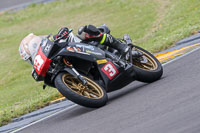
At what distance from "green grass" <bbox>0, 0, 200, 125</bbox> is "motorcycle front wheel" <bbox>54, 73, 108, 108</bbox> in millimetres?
2061

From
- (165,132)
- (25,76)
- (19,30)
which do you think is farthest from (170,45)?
(19,30)

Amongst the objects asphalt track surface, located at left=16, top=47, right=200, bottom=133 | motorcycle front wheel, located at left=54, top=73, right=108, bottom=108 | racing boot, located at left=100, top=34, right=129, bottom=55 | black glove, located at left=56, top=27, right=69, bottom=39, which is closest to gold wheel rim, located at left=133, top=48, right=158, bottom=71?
asphalt track surface, located at left=16, top=47, right=200, bottom=133

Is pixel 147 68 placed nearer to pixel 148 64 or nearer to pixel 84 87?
pixel 148 64

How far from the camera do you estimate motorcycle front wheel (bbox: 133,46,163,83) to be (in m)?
7.77

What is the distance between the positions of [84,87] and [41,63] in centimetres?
73

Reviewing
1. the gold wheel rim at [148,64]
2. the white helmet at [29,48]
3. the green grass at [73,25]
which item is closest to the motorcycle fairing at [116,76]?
the gold wheel rim at [148,64]

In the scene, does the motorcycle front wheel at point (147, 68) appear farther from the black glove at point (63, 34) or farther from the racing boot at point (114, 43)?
the black glove at point (63, 34)

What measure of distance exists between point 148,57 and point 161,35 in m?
6.10

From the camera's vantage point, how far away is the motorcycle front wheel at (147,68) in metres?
7.77

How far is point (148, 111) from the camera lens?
5.82 m

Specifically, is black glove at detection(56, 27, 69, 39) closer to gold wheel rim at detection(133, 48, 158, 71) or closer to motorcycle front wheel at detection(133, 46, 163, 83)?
motorcycle front wheel at detection(133, 46, 163, 83)

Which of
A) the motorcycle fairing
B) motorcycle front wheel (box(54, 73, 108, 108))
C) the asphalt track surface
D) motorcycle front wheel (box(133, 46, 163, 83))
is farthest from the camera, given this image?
motorcycle front wheel (box(133, 46, 163, 83))

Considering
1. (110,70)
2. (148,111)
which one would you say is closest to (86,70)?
(110,70)

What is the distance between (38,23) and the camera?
23984 millimetres
